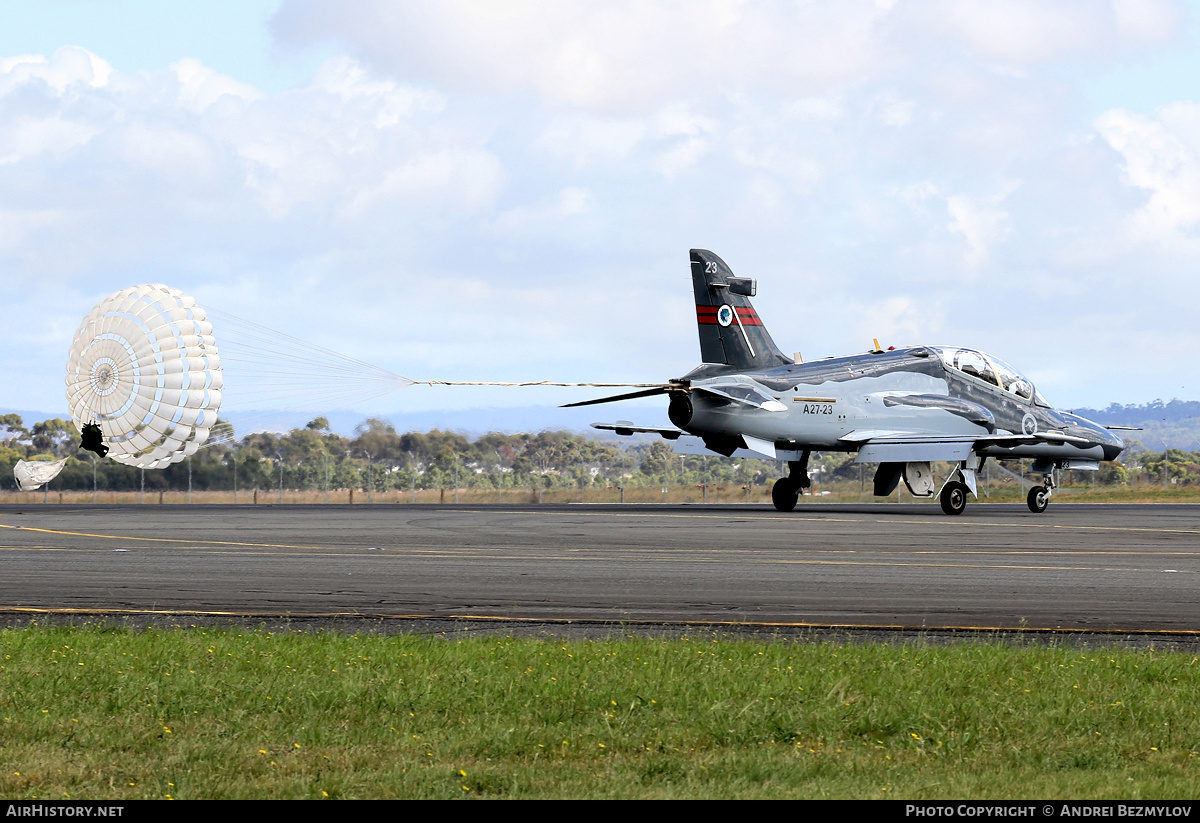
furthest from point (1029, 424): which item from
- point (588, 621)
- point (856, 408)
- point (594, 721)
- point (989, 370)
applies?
point (594, 721)

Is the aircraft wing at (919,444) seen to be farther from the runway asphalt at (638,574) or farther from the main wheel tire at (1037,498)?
the runway asphalt at (638,574)

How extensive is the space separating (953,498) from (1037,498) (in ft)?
11.8

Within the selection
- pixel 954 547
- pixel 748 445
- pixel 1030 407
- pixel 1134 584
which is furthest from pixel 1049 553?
pixel 1030 407

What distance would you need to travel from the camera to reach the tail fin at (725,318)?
126 feet

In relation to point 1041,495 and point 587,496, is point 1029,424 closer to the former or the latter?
point 1041,495

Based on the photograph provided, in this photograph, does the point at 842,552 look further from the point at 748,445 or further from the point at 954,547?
the point at 748,445

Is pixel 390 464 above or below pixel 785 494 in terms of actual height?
above

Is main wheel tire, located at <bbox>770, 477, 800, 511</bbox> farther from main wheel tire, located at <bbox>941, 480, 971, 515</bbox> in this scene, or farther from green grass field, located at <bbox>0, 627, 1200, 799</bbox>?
green grass field, located at <bbox>0, 627, 1200, 799</bbox>

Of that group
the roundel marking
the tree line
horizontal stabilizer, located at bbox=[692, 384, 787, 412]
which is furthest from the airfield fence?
horizontal stabilizer, located at bbox=[692, 384, 787, 412]

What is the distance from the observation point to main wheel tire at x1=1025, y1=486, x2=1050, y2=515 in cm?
3962

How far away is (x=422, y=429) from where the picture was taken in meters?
87.0

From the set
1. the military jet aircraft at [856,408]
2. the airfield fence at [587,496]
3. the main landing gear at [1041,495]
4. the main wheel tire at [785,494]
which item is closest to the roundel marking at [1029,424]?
Result: the military jet aircraft at [856,408]

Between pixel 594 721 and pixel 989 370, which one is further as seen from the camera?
pixel 989 370

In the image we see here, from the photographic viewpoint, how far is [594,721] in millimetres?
8133
